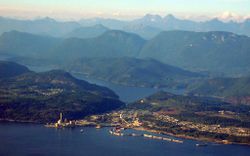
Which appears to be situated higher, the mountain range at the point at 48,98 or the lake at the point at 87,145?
the mountain range at the point at 48,98

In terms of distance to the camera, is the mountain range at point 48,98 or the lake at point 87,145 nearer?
the lake at point 87,145

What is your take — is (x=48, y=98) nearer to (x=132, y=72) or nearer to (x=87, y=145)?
(x=87, y=145)

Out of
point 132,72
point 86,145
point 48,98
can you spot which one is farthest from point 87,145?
point 132,72

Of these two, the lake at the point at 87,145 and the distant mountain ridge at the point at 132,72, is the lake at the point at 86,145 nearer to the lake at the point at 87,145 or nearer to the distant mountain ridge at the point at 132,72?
the lake at the point at 87,145

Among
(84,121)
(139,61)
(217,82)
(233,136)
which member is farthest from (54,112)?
(139,61)

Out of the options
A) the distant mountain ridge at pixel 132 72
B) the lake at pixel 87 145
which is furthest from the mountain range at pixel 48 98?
the distant mountain ridge at pixel 132 72

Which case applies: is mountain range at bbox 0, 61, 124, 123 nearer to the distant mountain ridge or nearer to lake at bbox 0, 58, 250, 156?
lake at bbox 0, 58, 250, 156

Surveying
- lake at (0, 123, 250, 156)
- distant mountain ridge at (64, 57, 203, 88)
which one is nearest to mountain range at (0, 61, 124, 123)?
lake at (0, 123, 250, 156)

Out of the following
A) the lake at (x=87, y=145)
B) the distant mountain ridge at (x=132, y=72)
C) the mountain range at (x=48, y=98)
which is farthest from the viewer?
the distant mountain ridge at (x=132, y=72)

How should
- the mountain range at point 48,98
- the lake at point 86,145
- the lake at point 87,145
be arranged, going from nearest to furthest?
the lake at point 87,145 < the lake at point 86,145 < the mountain range at point 48,98
